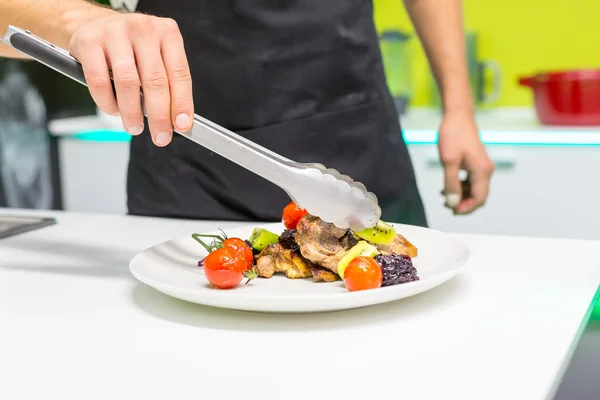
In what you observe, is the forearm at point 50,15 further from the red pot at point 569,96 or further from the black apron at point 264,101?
the red pot at point 569,96

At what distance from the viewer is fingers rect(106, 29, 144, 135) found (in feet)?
2.47

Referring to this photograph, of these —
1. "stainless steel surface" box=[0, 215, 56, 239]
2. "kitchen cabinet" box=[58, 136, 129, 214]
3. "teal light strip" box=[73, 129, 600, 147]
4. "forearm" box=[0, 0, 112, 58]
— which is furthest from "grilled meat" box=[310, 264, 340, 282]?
"kitchen cabinet" box=[58, 136, 129, 214]

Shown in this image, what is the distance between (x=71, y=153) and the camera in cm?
258

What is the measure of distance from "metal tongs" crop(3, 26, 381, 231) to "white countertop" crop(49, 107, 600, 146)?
142cm

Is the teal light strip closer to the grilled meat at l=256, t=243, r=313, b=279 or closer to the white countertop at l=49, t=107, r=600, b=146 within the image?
the white countertop at l=49, t=107, r=600, b=146

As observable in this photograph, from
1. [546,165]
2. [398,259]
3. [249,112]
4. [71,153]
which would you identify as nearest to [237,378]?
[398,259]

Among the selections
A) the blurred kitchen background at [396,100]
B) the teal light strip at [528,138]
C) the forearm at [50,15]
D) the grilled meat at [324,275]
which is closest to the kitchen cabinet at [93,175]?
the blurred kitchen background at [396,100]

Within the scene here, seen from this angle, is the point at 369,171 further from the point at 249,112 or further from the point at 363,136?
the point at 249,112

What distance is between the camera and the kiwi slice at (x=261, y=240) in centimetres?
86

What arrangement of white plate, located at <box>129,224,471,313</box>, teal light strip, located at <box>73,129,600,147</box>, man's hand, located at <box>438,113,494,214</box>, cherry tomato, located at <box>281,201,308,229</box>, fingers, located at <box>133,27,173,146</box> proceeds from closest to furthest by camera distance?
1. white plate, located at <box>129,224,471,313</box>
2. fingers, located at <box>133,27,173,146</box>
3. cherry tomato, located at <box>281,201,308,229</box>
4. man's hand, located at <box>438,113,494,214</box>
5. teal light strip, located at <box>73,129,600,147</box>

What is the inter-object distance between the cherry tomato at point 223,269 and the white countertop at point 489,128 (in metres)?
1.51

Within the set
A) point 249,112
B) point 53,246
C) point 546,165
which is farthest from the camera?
point 546,165

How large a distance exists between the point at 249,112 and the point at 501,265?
1.77 ft

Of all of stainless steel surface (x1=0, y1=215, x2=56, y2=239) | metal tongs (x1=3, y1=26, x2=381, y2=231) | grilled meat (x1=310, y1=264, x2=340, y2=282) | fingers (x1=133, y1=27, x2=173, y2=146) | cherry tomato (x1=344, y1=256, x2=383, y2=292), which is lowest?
grilled meat (x1=310, y1=264, x2=340, y2=282)
